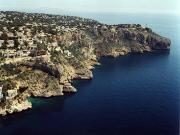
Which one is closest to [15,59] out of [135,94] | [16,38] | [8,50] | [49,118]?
[8,50]

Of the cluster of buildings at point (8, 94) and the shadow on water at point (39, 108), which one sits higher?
the cluster of buildings at point (8, 94)

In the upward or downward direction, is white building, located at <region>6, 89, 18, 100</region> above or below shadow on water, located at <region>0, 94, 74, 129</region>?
above

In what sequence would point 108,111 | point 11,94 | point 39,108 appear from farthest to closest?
point 39,108 → point 11,94 → point 108,111

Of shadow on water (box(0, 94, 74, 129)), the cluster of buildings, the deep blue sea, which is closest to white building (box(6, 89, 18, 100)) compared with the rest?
the cluster of buildings

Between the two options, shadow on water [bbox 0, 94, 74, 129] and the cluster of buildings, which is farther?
the cluster of buildings

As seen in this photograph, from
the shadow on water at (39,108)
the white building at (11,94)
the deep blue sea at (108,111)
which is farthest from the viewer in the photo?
the white building at (11,94)

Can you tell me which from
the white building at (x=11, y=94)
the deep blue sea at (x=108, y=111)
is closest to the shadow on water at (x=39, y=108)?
the deep blue sea at (x=108, y=111)

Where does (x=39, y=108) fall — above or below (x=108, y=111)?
below

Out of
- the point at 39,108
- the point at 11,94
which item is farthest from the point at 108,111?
the point at 11,94

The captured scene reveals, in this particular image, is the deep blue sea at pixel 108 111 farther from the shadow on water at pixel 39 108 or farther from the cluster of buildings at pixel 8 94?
the cluster of buildings at pixel 8 94

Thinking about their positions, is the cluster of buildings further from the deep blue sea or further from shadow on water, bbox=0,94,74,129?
the deep blue sea

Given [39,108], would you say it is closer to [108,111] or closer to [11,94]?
[11,94]
